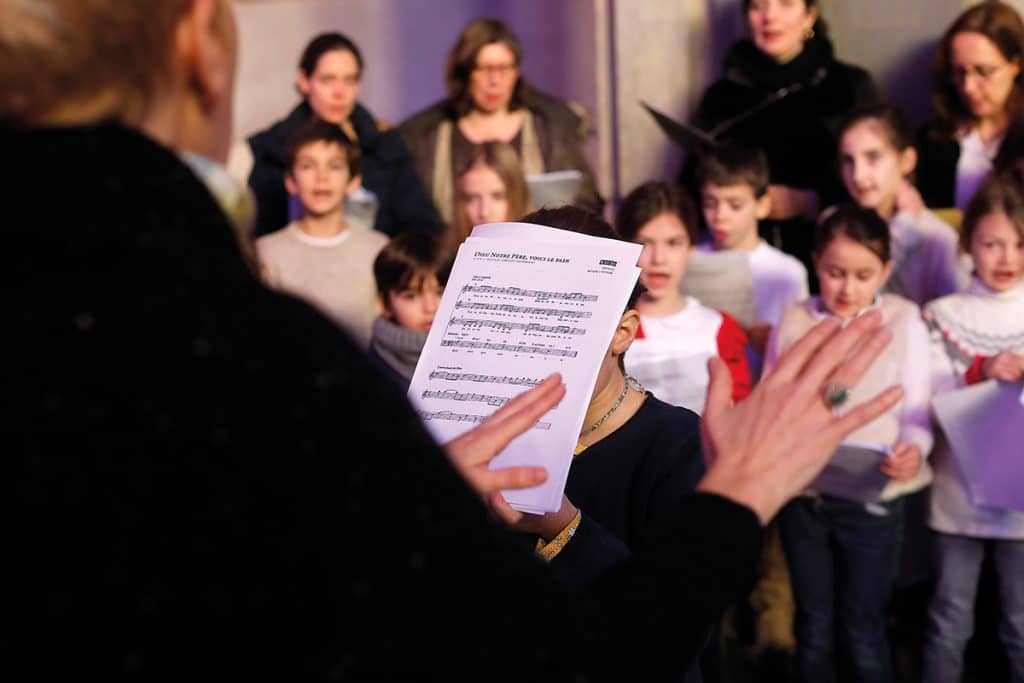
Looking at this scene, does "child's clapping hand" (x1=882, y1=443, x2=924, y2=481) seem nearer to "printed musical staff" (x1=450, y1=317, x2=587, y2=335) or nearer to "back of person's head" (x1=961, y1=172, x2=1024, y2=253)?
"back of person's head" (x1=961, y1=172, x2=1024, y2=253)

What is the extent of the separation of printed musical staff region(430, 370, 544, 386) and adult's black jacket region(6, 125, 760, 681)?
0.69 m

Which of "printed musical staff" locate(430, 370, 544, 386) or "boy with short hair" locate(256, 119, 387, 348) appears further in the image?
"boy with short hair" locate(256, 119, 387, 348)

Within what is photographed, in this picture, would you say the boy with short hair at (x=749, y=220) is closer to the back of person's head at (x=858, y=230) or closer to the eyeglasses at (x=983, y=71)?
the back of person's head at (x=858, y=230)

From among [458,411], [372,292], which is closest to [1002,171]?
[372,292]

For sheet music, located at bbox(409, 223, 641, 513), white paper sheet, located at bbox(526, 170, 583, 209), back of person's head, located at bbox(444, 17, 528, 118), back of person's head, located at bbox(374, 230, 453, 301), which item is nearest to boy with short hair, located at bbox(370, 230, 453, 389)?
back of person's head, located at bbox(374, 230, 453, 301)

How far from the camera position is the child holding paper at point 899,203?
162 inches

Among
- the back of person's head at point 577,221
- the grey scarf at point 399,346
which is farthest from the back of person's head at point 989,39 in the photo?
the back of person's head at point 577,221

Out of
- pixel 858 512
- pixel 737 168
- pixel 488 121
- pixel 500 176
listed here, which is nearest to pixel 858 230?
pixel 737 168

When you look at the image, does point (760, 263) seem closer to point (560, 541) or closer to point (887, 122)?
point (887, 122)

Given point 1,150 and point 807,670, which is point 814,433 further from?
point 807,670

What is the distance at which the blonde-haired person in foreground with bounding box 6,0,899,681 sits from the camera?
0.84 m

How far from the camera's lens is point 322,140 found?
4453mm

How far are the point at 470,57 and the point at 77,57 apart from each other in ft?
13.0

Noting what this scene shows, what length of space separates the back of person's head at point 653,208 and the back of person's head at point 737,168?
0.28m
